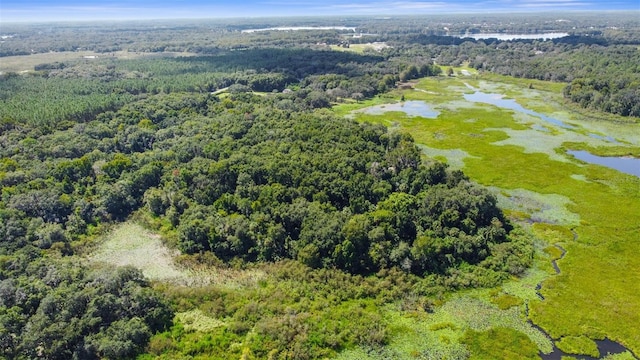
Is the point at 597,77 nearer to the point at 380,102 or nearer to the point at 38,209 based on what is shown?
the point at 380,102

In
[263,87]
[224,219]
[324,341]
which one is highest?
[263,87]

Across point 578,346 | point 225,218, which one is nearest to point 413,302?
point 578,346

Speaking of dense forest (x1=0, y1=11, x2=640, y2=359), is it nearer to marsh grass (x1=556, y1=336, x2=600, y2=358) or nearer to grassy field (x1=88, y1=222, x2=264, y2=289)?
grassy field (x1=88, y1=222, x2=264, y2=289)

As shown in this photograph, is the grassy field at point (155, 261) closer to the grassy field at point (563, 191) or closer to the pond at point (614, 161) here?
the grassy field at point (563, 191)

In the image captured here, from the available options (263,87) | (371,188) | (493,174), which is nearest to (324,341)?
(371,188)

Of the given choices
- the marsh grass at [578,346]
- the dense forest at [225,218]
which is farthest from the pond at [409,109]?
Result: the marsh grass at [578,346]

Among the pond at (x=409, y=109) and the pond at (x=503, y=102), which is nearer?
the pond at (x=503, y=102)

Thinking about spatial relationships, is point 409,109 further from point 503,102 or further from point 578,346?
point 578,346
